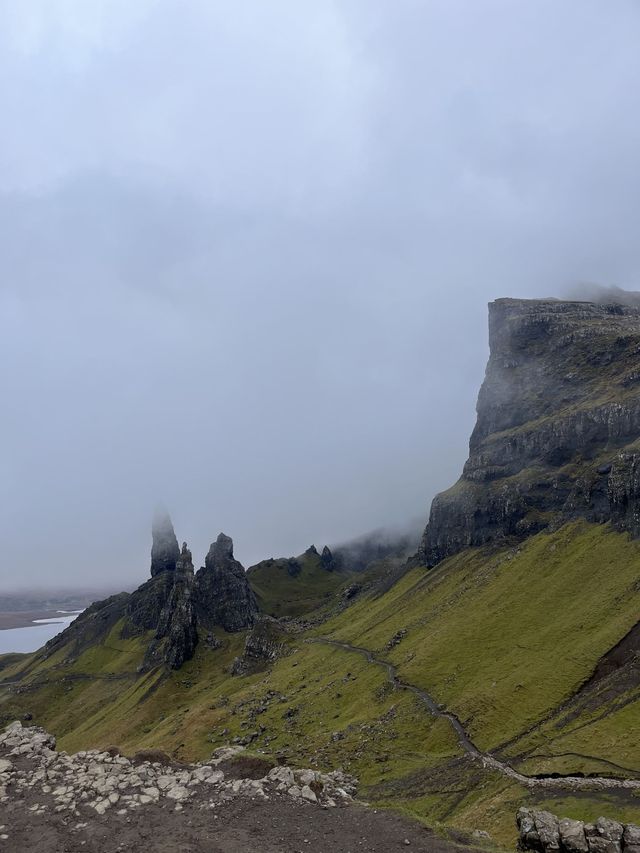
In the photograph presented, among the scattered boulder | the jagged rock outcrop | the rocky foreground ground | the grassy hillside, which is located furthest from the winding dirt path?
the rocky foreground ground

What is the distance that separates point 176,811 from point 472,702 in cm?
8346

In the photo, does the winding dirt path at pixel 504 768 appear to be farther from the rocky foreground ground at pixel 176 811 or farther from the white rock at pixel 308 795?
the white rock at pixel 308 795

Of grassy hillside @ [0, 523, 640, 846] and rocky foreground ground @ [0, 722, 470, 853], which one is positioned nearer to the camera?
rocky foreground ground @ [0, 722, 470, 853]

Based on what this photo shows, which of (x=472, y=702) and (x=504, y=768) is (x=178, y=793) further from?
(x=472, y=702)

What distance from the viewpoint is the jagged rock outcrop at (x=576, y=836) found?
31.9m

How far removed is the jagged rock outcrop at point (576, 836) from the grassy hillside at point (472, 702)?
5.60m

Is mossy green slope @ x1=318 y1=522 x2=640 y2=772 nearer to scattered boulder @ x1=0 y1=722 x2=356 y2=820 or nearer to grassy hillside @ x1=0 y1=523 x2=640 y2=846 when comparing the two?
grassy hillside @ x1=0 y1=523 x2=640 y2=846

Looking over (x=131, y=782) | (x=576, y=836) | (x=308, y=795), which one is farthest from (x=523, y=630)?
(x=131, y=782)

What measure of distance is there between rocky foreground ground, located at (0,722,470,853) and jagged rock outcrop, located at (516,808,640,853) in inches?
295

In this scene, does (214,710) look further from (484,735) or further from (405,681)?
(484,735)

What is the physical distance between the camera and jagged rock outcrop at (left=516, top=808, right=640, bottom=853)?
31906 millimetres

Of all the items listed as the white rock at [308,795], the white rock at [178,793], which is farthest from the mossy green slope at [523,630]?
the white rock at [178,793]

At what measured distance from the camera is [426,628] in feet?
543

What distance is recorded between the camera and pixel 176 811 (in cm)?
3316
